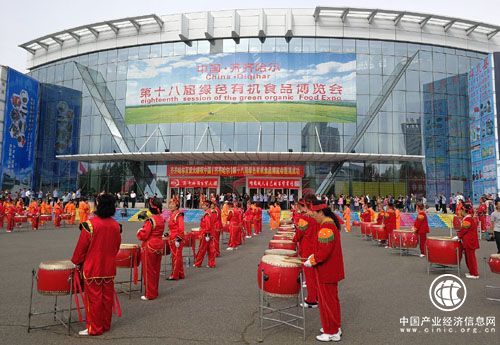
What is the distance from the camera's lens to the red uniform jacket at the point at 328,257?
425 cm

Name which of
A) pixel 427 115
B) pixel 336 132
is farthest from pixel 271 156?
pixel 427 115

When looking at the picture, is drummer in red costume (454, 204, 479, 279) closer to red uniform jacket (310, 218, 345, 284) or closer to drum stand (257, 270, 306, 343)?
drum stand (257, 270, 306, 343)

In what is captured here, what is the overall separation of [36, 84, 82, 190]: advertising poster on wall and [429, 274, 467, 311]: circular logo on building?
1391 inches

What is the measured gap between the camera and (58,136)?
36.5 m

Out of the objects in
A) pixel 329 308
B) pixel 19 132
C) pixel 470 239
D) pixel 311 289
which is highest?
pixel 19 132

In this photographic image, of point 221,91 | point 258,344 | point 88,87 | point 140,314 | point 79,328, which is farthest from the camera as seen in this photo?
→ point 88,87

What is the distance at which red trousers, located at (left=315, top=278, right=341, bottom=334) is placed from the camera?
4227mm

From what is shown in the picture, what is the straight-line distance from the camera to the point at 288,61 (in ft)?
106

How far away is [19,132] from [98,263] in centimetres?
3657

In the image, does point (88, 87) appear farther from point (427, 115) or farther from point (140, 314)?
point (140, 314)

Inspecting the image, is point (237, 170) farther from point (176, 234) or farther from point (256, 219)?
point (176, 234)

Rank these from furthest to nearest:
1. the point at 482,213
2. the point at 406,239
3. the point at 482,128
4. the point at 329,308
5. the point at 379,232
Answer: the point at 482,128 < the point at 482,213 < the point at 379,232 < the point at 406,239 < the point at 329,308

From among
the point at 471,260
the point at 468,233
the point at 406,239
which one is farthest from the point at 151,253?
the point at 406,239

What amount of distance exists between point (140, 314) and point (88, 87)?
35.2 m
